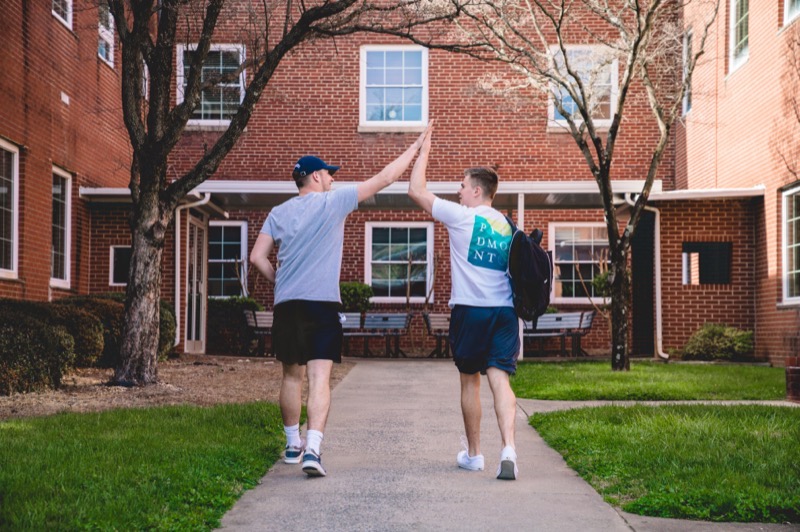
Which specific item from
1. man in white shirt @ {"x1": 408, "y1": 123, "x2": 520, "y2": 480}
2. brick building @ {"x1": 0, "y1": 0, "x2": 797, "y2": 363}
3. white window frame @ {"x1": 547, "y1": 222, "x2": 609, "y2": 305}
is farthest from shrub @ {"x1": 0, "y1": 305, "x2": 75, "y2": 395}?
white window frame @ {"x1": 547, "y1": 222, "x2": 609, "y2": 305}

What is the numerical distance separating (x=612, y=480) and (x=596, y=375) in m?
7.15

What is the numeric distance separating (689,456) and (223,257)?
15.8m

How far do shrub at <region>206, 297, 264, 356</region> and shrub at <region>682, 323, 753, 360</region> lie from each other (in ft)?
26.5

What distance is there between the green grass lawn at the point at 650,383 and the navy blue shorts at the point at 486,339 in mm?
4984

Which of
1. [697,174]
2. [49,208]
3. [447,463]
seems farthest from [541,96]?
[447,463]

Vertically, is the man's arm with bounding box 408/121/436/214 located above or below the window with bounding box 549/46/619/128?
below

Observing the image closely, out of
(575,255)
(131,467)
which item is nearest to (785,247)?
(575,255)

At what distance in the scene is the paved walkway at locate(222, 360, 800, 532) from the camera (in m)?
4.57

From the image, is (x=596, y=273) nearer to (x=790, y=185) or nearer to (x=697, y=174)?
(x=697, y=174)

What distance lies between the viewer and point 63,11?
52.9 ft

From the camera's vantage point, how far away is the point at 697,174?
1980 centimetres

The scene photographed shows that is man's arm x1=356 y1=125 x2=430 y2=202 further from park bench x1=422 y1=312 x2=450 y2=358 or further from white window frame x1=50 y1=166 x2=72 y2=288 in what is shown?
park bench x1=422 y1=312 x2=450 y2=358

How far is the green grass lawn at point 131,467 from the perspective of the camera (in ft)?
14.6

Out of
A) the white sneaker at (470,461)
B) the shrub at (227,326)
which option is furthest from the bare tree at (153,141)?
the shrub at (227,326)
